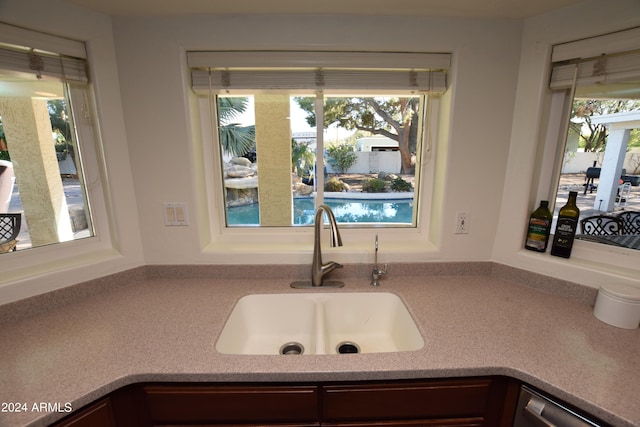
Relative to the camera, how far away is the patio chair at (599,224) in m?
1.26

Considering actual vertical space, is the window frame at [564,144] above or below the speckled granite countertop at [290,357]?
above

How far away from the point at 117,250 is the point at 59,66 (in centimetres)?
81

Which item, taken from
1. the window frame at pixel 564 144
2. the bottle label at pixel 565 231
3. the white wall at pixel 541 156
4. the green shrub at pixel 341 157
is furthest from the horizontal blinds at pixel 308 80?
the bottle label at pixel 565 231

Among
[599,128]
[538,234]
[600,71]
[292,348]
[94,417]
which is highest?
[600,71]

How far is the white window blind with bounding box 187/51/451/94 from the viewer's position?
1.20 m

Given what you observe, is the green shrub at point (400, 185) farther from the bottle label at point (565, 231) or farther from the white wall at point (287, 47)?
the bottle label at point (565, 231)

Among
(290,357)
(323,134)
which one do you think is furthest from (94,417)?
(323,134)

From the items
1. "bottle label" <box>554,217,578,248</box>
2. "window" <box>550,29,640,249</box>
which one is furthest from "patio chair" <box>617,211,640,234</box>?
"bottle label" <box>554,217,578,248</box>

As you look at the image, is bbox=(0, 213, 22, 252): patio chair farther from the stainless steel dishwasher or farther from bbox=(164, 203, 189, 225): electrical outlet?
the stainless steel dishwasher

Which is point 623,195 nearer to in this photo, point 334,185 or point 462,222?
point 462,222

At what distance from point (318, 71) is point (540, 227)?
127 centimetres

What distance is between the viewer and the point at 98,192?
1274mm

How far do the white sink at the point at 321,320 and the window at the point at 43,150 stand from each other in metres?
0.92

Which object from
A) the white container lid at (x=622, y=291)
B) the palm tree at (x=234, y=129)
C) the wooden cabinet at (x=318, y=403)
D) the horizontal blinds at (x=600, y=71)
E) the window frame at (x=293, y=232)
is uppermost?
the horizontal blinds at (x=600, y=71)
